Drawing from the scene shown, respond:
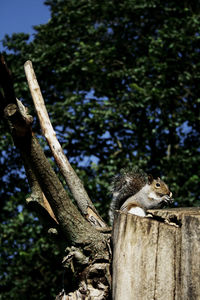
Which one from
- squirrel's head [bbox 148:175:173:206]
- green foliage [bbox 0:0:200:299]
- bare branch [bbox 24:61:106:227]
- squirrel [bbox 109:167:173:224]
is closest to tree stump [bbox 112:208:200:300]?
bare branch [bbox 24:61:106:227]

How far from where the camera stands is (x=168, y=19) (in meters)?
4.71

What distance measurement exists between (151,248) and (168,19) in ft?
13.0

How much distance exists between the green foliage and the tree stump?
2294mm

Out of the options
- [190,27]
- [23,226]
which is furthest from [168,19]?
[23,226]

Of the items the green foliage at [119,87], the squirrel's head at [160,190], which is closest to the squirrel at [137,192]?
the squirrel's head at [160,190]

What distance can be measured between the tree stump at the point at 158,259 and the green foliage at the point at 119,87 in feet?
7.53

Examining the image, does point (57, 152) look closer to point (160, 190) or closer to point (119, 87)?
point (160, 190)

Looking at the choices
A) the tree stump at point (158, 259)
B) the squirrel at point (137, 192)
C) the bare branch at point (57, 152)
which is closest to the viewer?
the tree stump at point (158, 259)

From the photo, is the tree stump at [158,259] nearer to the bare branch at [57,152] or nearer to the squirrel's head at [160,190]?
the bare branch at [57,152]

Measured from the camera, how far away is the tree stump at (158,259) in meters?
1.37

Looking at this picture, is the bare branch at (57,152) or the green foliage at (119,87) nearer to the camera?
the bare branch at (57,152)

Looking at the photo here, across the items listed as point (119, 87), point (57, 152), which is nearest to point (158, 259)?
point (57, 152)

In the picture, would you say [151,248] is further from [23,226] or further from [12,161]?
[12,161]

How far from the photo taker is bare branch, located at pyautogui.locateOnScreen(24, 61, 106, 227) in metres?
2.14
